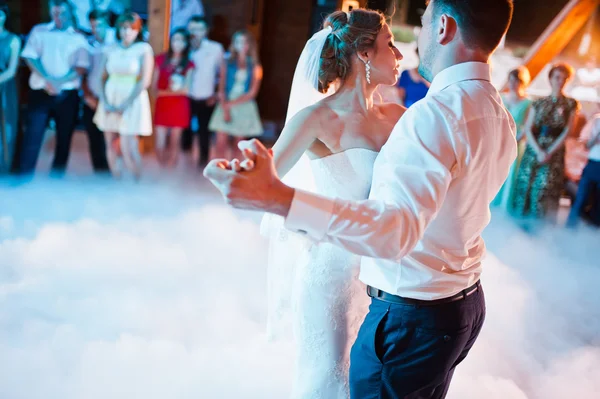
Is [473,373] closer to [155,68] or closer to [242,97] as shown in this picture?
[242,97]

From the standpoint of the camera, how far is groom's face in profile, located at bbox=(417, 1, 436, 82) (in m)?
1.14

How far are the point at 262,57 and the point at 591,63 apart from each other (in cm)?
400

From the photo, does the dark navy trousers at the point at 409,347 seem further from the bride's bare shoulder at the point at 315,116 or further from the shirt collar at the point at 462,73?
the bride's bare shoulder at the point at 315,116

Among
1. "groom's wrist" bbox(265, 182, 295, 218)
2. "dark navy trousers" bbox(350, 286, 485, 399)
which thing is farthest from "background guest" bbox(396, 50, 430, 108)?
"groom's wrist" bbox(265, 182, 295, 218)

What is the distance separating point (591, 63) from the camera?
630 centimetres

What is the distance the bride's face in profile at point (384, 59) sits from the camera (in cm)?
172

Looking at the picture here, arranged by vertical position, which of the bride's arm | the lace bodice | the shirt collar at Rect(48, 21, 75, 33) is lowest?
the shirt collar at Rect(48, 21, 75, 33)

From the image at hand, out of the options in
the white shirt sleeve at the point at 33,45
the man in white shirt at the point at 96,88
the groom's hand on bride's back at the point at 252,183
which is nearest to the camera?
the groom's hand on bride's back at the point at 252,183

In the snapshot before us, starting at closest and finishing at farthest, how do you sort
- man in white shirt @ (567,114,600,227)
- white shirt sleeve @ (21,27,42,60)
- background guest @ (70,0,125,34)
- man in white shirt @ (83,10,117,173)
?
1. white shirt sleeve @ (21,27,42,60)
2. man in white shirt @ (567,114,600,227)
3. man in white shirt @ (83,10,117,173)
4. background guest @ (70,0,125,34)

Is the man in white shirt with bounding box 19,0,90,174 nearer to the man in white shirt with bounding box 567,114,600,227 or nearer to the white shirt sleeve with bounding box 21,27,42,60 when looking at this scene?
the white shirt sleeve with bounding box 21,27,42,60

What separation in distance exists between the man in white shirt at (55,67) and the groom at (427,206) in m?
4.57

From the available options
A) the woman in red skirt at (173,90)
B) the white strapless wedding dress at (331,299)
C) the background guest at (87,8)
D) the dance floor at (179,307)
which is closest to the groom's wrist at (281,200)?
the white strapless wedding dress at (331,299)

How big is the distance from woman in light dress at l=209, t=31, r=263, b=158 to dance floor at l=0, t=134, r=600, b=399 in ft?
4.00

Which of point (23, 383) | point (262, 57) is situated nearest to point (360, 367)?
point (23, 383)
